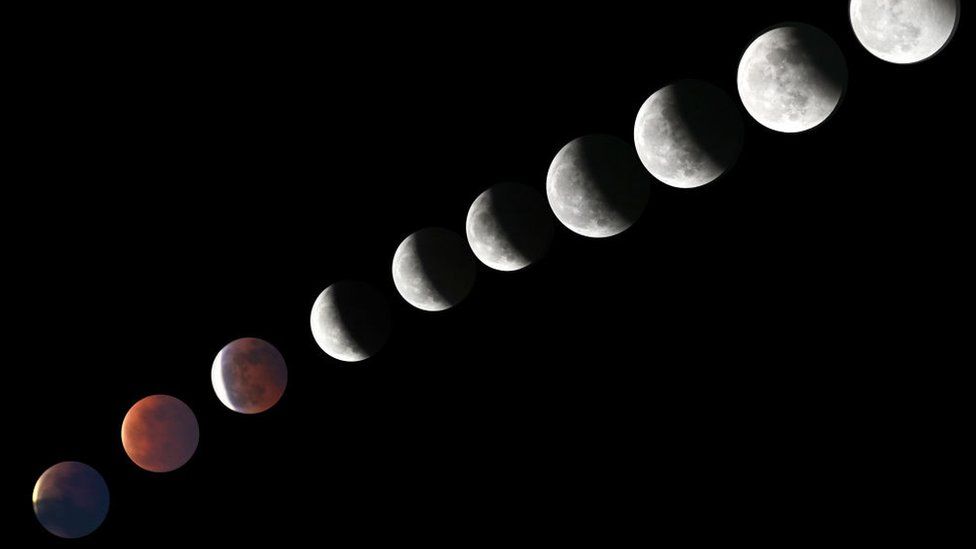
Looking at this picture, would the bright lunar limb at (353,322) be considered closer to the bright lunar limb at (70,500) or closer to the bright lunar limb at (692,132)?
the bright lunar limb at (70,500)

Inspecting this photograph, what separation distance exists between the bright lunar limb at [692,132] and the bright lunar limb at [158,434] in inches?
168

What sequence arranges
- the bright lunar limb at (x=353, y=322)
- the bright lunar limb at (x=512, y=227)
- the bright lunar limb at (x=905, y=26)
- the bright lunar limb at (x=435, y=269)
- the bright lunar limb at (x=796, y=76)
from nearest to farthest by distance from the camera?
the bright lunar limb at (x=905, y=26), the bright lunar limb at (x=796, y=76), the bright lunar limb at (x=512, y=227), the bright lunar limb at (x=435, y=269), the bright lunar limb at (x=353, y=322)

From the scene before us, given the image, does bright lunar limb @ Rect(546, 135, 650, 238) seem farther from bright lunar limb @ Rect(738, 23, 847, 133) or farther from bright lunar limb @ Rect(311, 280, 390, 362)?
bright lunar limb @ Rect(311, 280, 390, 362)

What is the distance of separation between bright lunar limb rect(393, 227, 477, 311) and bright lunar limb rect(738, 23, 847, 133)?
8.15ft

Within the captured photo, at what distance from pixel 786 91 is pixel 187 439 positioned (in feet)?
17.3

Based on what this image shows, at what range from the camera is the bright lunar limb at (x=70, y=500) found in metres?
7.55

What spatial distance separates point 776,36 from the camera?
20.4ft

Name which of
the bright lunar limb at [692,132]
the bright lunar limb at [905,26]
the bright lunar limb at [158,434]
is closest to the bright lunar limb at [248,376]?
the bright lunar limb at [158,434]

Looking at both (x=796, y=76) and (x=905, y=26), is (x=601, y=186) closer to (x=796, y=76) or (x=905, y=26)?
(x=796, y=76)

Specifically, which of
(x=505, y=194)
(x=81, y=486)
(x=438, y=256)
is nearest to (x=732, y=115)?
(x=505, y=194)

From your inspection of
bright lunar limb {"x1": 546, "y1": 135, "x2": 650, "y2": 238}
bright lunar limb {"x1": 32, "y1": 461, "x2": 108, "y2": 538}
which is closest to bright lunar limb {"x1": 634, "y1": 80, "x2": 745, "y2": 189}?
bright lunar limb {"x1": 546, "y1": 135, "x2": 650, "y2": 238}

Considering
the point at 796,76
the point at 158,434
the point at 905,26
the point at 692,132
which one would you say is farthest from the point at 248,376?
the point at 905,26

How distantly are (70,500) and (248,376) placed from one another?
5.69 ft

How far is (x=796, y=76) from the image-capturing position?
242 inches
